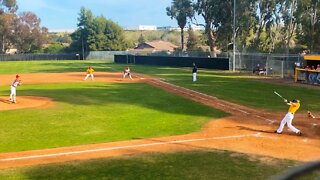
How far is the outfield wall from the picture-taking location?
61528 millimetres

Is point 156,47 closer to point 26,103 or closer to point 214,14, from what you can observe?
point 214,14

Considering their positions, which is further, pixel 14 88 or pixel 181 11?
pixel 181 11

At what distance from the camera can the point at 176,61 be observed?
74062 mm

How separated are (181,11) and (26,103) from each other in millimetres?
76740

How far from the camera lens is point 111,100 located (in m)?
26.3

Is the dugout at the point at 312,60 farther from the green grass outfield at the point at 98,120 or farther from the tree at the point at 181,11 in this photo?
the tree at the point at 181,11

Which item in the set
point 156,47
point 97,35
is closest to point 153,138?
point 97,35

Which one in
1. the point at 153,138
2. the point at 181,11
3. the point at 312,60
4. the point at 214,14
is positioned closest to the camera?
the point at 153,138

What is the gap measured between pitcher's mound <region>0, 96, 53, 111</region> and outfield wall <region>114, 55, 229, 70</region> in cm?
3726

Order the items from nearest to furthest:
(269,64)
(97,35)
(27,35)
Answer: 1. (269,64)
2. (97,35)
3. (27,35)

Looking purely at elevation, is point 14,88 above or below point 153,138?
above

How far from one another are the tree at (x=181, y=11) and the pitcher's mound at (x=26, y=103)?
71237 mm

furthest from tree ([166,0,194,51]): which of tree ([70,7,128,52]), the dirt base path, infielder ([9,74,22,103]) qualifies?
the dirt base path

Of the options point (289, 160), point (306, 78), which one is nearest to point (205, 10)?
point (306, 78)
